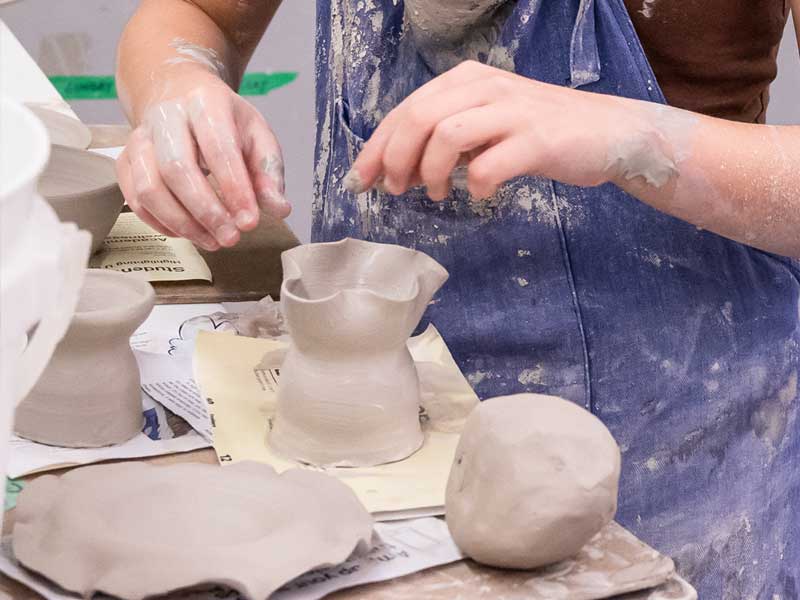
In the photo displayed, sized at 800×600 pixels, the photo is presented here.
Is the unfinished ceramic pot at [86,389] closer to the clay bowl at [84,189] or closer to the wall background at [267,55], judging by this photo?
the clay bowl at [84,189]

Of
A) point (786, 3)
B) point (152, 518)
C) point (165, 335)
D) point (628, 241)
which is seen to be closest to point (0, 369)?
point (152, 518)

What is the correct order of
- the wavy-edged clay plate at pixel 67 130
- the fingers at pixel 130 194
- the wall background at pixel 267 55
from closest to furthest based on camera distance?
the fingers at pixel 130 194
the wavy-edged clay plate at pixel 67 130
the wall background at pixel 267 55

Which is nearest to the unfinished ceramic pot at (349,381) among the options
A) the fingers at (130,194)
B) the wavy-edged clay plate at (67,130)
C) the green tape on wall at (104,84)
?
the fingers at (130,194)

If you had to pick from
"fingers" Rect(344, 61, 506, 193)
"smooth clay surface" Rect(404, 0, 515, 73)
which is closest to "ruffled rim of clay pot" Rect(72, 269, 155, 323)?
"fingers" Rect(344, 61, 506, 193)

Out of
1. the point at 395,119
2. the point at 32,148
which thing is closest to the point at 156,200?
the point at 395,119

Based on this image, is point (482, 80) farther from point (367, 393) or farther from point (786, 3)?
point (786, 3)

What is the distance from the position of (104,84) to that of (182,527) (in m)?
2.62

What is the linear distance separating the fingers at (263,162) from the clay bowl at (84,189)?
0.28 meters

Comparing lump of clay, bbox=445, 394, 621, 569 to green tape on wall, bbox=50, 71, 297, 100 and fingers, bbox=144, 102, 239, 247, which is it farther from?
green tape on wall, bbox=50, 71, 297, 100

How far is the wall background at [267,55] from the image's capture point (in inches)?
120

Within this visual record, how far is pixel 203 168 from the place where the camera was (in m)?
1.17

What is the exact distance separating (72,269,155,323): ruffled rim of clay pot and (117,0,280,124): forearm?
30 cm

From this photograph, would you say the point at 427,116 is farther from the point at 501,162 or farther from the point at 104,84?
the point at 104,84

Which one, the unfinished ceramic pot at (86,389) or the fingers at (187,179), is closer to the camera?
the unfinished ceramic pot at (86,389)
